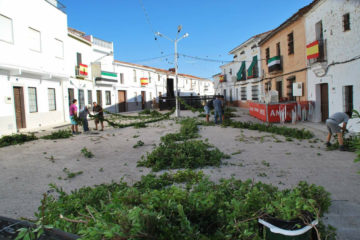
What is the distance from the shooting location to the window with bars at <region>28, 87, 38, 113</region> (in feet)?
53.2

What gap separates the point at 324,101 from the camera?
1381 centimetres

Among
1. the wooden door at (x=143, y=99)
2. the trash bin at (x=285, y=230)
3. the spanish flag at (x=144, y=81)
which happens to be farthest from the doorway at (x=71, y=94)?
the trash bin at (x=285, y=230)

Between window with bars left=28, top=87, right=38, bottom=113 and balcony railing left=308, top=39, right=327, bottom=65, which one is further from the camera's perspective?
window with bars left=28, top=87, right=38, bottom=113

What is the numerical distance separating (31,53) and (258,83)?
20.0m

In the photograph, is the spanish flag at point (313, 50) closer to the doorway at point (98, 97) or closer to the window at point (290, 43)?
the window at point (290, 43)

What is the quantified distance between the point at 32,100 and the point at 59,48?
15.7 feet

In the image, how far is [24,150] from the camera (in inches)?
367

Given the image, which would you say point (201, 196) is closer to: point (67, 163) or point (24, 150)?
point (67, 163)

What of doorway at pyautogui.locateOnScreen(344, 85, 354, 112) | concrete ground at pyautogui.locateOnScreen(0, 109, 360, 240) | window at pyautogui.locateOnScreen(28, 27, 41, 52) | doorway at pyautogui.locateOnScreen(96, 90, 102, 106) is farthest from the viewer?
doorway at pyautogui.locateOnScreen(96, 90, 102, 106)

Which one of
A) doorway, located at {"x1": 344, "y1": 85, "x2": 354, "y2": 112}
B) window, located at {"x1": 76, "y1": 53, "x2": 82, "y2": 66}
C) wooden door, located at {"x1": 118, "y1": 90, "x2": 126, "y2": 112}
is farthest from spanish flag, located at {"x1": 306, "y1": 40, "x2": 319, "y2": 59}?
wooden door, located at {"x1": 118, "y1": 90, "x2": 126, "y2": 112}

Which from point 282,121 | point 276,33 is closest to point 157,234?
point 282,121

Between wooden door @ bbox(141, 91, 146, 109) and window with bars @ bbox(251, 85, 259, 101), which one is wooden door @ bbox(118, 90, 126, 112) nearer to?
wooden door @ bbox(141, 91, 146, 109)

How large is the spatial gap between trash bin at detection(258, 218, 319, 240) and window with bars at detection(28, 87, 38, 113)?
17.5 m

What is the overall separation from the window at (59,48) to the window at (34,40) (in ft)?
6.24
